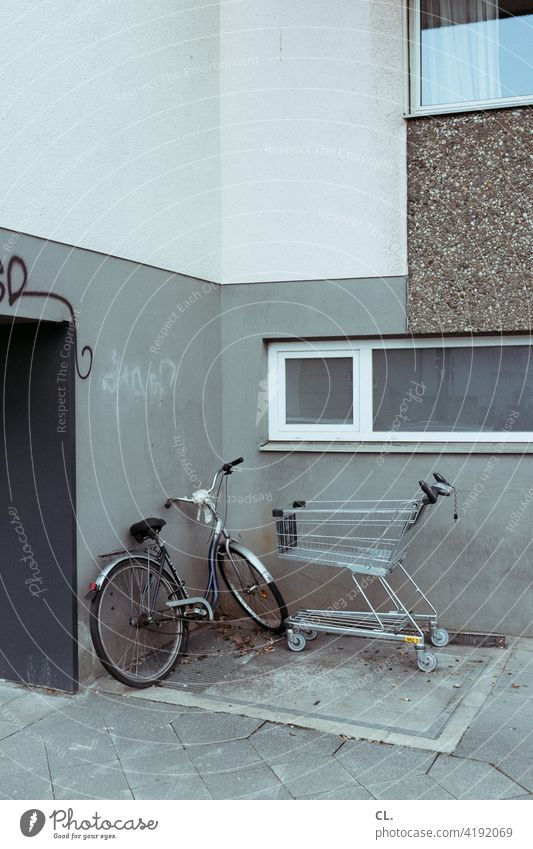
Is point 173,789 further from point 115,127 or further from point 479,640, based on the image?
point 115,127

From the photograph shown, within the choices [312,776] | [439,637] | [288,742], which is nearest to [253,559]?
[439,637]

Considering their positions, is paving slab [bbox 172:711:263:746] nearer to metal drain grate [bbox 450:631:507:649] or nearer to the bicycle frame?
the bicycle frame

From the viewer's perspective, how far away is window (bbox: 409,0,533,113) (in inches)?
229

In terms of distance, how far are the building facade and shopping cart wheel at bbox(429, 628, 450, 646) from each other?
33 centimetres

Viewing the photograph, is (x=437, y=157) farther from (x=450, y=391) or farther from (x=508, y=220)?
(x=450, y=391)

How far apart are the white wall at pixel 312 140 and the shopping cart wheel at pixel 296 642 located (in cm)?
252

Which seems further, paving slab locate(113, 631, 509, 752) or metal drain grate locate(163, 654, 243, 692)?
metal drain grate locate(163, 654, 243, 692)

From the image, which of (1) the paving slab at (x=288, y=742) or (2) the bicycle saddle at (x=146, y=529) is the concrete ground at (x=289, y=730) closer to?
(1) the paving slab at (x=288, y=742)

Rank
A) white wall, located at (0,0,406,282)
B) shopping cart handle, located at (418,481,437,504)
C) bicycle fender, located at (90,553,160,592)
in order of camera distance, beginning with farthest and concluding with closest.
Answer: white wall, located at (0,0,406,282) < shopping cart handle, located at (418,481,437,504) < bicycle fender, located at (90,553,160,592)

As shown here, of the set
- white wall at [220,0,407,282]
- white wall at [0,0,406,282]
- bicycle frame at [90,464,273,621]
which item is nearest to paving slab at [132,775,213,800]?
bicycle frame at [90,464,273,621]

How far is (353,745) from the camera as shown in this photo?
4.21 m

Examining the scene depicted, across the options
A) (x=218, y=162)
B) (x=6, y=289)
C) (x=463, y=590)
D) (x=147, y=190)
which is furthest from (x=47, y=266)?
(x=463, y=590)

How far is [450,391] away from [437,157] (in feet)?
5.28

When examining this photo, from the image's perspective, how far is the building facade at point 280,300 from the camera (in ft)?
16.4
